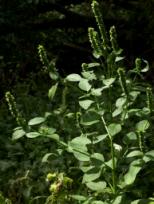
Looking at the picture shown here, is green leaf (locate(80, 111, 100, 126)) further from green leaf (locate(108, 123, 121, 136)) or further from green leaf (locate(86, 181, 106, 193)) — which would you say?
green leaf (locate(86, 181, 106, 193))

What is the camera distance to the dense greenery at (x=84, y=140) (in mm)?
3561

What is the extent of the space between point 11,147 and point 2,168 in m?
0.36

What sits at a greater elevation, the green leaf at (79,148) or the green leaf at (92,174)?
the green leaf at (79,148)

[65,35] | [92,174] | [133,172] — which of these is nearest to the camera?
[133,172]

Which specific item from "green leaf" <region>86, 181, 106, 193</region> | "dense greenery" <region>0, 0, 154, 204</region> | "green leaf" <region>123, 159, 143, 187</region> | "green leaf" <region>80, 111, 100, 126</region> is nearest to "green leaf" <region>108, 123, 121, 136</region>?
"dense greenery" <region>0, 0, 154, 204</region>

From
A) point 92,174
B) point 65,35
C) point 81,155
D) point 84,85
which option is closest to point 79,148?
point 81,155

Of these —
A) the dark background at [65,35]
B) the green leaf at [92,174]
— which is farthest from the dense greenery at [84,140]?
the dark background at [65,35]

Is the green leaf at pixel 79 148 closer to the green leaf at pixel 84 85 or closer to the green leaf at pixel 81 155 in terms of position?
the green leaf at pixel 81 155

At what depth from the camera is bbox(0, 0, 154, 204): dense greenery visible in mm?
3561

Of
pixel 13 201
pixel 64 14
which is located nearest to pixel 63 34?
pixel 64 14

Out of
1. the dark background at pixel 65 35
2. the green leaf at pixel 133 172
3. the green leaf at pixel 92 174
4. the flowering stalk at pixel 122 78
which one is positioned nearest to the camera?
the flowering stalk at pixel 122 78

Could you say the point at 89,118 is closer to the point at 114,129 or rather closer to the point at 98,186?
the point at 114,129

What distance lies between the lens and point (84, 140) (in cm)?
363

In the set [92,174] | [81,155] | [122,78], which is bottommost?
[92,174]
